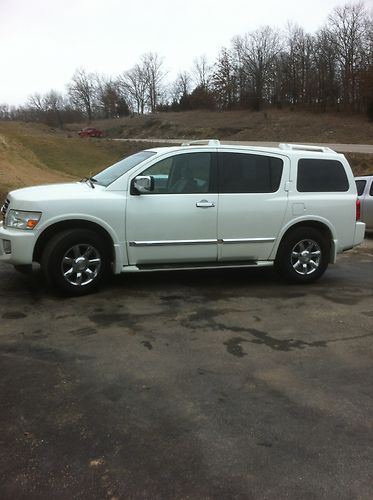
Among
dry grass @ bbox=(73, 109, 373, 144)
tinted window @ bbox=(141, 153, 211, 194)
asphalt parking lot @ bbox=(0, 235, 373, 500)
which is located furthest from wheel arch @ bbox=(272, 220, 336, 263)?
dry grass @ bbox=(73, 109, 373, 144)

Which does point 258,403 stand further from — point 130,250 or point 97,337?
point 130,250

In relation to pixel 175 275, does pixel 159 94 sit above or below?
above

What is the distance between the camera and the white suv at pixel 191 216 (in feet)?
19.3

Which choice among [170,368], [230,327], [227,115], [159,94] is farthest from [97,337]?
[159,94]

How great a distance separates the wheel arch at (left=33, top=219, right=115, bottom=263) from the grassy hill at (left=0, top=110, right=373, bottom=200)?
12.3 m

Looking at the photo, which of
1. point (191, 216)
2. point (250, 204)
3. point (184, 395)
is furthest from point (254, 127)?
point (184, 395)

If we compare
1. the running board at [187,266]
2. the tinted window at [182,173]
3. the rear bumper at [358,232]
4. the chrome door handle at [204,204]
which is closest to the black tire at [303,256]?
the running board at [187,266]

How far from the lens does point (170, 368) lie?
415 cm

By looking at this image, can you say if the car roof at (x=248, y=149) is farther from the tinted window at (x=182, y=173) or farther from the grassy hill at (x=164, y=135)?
the grassy hill at (x=164, y=135)

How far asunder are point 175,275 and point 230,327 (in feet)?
7.39

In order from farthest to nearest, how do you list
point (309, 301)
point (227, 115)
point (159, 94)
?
point (159, 94)
point (227, 115)
point (309, 301)

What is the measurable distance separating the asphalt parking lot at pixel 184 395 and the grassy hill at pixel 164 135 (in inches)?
531

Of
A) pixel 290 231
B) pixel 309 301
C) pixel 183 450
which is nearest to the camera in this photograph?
pixel 183 450

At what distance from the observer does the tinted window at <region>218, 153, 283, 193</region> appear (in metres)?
6.59
